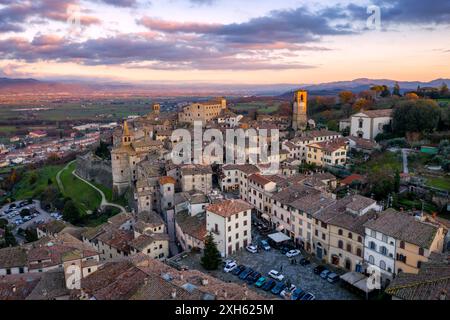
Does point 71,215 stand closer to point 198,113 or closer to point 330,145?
point 330,145

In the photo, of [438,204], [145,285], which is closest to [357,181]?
[438,204]

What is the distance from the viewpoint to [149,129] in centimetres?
7606

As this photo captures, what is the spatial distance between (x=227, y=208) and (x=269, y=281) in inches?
337

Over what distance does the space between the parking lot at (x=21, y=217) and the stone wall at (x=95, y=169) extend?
9.64m

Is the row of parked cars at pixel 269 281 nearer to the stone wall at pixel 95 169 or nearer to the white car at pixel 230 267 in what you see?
the white car at pixel 230 267

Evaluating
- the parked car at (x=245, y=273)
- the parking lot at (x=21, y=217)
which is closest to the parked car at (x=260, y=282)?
the parked car at (x=245, y=273)

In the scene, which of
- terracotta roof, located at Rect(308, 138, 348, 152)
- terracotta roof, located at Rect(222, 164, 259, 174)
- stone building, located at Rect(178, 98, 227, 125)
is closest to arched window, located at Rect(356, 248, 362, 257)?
terracotta roof, located at Rect(222, 164, 259, 174)

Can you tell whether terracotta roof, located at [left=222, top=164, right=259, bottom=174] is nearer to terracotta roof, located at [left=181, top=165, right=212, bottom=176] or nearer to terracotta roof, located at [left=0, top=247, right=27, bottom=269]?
terracotta roof, located at [left=181, top=165, right=212, bottom=176]

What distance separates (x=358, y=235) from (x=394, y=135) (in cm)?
3802

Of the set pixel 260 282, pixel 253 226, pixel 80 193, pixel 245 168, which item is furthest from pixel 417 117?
pixel 80 193

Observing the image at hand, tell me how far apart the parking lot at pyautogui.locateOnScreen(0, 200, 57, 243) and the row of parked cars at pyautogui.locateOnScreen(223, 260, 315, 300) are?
37095 mm

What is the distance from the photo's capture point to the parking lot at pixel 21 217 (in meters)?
60.7
